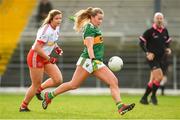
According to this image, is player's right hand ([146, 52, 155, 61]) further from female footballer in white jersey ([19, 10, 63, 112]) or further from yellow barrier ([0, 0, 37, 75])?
yellow barrier ([0, 0, 37, 75])

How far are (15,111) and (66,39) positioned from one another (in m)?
11.0

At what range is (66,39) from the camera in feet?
79.5

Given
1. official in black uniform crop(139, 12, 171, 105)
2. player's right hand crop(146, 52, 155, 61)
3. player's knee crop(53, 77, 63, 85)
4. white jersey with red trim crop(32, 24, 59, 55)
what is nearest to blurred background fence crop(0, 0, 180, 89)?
official in black uniform crop(139, 12, 171, 105)

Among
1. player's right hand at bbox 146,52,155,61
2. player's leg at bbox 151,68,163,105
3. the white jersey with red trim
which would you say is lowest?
player's leg at bbox 151,68,163,105

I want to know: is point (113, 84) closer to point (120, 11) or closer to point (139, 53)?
point (139, 53)

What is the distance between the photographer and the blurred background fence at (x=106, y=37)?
2342cm

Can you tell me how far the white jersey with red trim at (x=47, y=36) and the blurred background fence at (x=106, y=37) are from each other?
9434 millimetres

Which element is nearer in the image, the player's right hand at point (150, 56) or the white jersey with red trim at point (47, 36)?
the white jersey with red trim at point (47, 36)

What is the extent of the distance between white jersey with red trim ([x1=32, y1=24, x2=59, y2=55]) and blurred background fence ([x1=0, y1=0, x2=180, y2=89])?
371 inches

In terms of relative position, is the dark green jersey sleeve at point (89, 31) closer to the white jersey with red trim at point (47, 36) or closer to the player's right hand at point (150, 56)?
the white jersey with red trim at point (47, 36)

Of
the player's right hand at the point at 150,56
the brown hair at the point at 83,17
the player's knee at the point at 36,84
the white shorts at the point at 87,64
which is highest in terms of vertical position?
the brown hair at the point at 83,17

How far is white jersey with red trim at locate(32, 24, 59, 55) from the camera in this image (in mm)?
12914

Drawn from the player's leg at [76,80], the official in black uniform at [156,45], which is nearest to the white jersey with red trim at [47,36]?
the player's leg at [76,80]

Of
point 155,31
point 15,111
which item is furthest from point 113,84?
point 155,31
